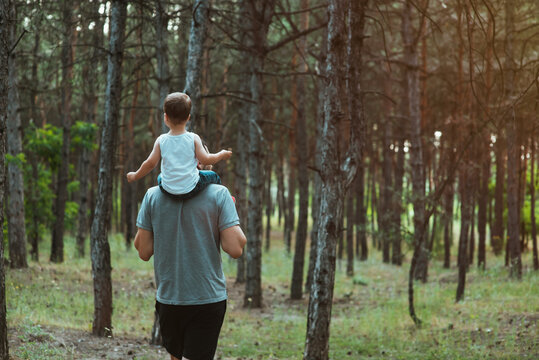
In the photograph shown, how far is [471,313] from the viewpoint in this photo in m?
13.0

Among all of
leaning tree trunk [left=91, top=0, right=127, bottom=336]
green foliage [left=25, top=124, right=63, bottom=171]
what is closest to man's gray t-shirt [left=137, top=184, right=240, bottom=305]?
leaning tree trunk [left=91, top=0, right=127, bottom=336]

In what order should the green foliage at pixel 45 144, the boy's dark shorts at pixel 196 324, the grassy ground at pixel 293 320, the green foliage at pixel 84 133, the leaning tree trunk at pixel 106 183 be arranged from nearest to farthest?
the boy's dark shorts at pixel 196 324, the grassy ground at pixel 293 320, the leaning tree trunk at pixel 106 183, the green foliage at pixel 45 144, the green foliage at pixel 84 133

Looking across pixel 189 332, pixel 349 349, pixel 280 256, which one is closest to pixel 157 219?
pixel 189 332

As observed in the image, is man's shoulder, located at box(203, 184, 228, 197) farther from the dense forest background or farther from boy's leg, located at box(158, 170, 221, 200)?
the dense forest background

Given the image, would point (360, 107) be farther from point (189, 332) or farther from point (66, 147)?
point (66, 147)

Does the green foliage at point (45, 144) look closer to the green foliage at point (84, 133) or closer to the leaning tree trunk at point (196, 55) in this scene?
the green foliage at point (84, 133)

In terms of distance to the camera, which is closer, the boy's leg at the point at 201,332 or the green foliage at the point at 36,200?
the boy's leg at the point at 201,332

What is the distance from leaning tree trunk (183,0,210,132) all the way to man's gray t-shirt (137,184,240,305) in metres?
5.84

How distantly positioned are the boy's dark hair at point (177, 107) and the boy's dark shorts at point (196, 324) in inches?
43.5

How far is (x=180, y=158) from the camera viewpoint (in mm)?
3377

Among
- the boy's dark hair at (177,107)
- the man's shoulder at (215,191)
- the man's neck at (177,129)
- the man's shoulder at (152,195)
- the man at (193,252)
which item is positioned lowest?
the man at (193,252)

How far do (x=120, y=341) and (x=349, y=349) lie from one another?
4065 millimetres

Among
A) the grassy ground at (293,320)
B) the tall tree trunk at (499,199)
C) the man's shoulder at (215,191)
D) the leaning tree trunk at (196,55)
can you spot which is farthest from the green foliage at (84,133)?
the man's shoulder at (215,191)

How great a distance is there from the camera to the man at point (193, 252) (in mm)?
3357
